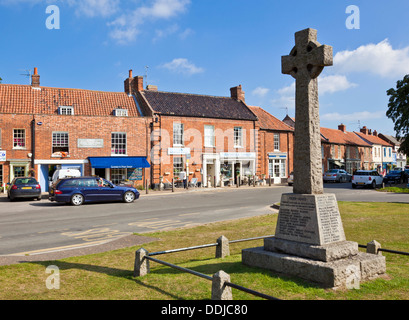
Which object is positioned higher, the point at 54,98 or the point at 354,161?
the point at 54,98

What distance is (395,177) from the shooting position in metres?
42.2

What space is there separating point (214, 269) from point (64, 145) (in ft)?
85.2

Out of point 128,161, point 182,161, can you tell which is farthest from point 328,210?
point 182,161

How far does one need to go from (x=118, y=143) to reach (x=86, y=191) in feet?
37.4

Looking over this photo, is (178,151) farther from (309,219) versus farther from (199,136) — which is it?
(309,219)

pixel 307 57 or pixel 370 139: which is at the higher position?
pixel 370 139

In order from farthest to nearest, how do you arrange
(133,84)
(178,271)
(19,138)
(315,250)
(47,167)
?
(133,84) → (47,167) → (19,138) → (178,271) → (315,250)

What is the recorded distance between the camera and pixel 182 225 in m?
13.2

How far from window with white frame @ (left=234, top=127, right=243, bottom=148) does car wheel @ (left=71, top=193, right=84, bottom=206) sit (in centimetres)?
2064

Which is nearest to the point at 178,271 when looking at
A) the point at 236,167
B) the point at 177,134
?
the point at 177,134

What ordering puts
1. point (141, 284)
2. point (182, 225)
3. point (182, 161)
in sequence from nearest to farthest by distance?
point (141, 284), point (182, 225), point (182, 161)

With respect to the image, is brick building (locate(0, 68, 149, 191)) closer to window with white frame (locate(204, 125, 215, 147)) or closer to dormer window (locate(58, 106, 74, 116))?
dormer window (locate(58, 106, 74, 116))
